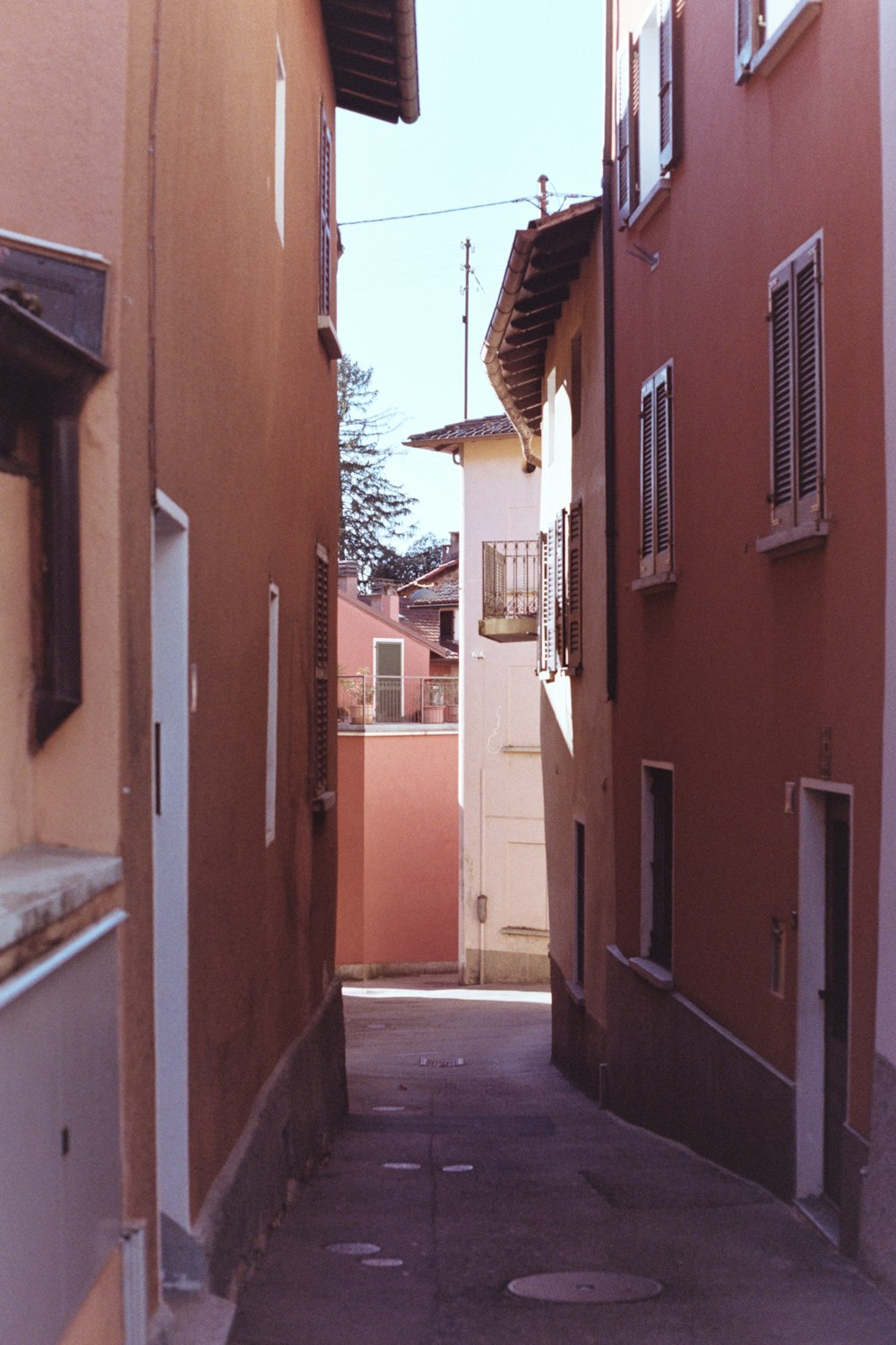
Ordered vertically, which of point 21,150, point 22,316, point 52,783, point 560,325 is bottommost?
point 52,783

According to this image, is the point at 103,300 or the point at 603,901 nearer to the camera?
the point at 103,300

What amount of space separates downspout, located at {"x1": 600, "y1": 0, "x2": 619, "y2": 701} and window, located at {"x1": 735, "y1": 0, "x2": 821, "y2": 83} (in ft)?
13.4

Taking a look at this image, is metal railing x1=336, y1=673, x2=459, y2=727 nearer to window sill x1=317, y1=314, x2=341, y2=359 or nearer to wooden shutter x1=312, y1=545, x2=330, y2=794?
wooden shutter x1=312, y1=545, x2=330, y2=794

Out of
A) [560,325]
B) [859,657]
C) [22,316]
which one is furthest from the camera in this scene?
[560,325]

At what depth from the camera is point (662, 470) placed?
37.6 ft

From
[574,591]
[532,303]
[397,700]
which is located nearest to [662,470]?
[574,591]

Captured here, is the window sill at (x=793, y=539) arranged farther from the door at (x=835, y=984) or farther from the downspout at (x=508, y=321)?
the downspout at (x=508, y=321)

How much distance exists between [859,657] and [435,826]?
22477 mm

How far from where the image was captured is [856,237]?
23.6ft

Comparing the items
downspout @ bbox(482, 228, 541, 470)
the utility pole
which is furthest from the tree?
downspout @ bbox(482, 228, 541, 470)

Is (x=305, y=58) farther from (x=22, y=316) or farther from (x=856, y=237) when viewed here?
(x=22, y=316)

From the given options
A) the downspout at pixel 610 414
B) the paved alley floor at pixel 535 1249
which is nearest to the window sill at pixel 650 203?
the downspout at pixel 610 414

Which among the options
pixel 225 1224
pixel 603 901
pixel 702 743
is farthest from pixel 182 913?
pixel 603 901

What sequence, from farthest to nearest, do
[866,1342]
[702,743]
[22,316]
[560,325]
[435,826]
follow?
[435,826]
[560,325]
[702,743]
[866,1342]
[22,316]
